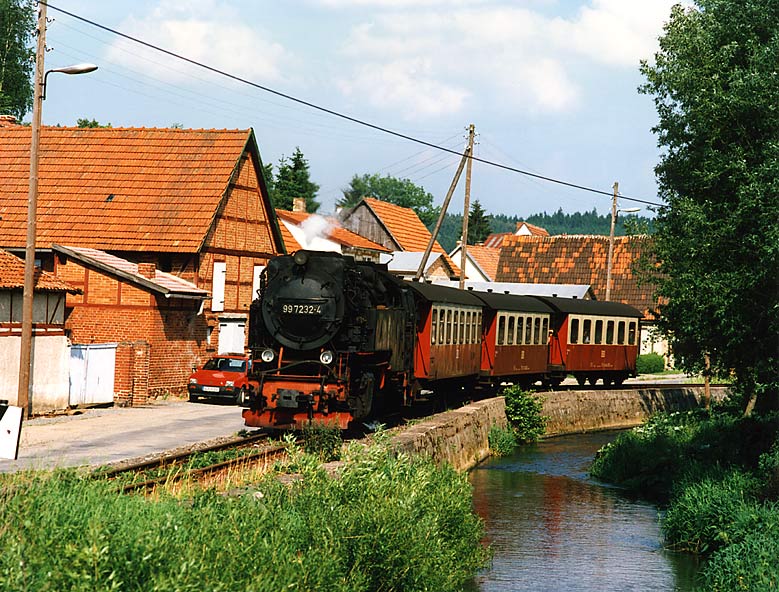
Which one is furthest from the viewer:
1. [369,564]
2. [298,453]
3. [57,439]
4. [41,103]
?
[41,103]

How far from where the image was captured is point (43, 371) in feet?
85.9

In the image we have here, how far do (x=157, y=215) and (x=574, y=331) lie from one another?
15.0 metres

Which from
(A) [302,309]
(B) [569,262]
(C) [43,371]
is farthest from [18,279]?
(B) [569,262]

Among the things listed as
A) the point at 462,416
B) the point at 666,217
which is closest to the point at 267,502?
the point at 462,416

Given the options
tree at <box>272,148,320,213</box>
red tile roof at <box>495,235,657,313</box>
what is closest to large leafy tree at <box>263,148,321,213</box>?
tree at <box>272,148,320,213</box>

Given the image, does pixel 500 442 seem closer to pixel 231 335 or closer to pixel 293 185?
pixel 231 335

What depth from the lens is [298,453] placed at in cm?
1472

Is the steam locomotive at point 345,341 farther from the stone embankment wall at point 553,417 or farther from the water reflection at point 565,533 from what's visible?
the water reflection at point 565,533

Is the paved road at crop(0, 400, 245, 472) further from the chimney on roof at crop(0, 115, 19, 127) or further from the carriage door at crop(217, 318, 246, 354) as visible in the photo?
the chimney on roof at crop(0, 115, 19, 127)

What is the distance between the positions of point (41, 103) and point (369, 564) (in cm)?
1534

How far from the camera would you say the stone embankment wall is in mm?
22953

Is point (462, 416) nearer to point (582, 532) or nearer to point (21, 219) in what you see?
Answer: point (582, 532)

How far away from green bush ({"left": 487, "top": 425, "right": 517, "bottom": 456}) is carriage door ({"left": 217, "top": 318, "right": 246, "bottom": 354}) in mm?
9835

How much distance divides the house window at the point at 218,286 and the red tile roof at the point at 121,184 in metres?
1.97
